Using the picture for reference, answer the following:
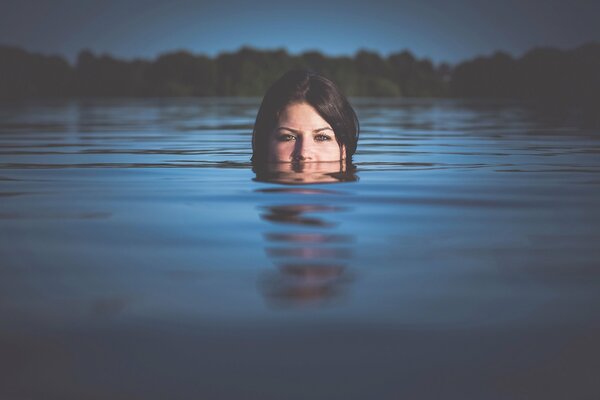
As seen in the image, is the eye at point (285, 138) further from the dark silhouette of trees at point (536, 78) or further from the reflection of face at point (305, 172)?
the dark silhouette of trees at point (536, 78)

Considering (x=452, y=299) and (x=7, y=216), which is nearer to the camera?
(x=452, y=299)

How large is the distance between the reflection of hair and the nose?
0.75 feet

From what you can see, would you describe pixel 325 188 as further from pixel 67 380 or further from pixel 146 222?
pixel 67 380

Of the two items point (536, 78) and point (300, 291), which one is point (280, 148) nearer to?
point (300, 291)

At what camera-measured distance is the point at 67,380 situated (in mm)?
1290

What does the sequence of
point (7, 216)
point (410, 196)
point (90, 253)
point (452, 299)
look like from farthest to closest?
point (410, 196), point (7, 216), point (90, 253), point (452, 299)

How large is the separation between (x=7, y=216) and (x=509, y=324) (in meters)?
2.45

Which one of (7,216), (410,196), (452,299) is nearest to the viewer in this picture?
(452,299)

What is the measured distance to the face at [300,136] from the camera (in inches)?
189

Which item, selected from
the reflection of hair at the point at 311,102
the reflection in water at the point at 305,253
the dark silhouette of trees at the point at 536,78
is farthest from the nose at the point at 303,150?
the dark silhouette of trees at the point at 536,78

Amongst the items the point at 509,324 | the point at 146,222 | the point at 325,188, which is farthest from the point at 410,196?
the point at 509,324

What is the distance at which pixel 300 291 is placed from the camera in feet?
5.92

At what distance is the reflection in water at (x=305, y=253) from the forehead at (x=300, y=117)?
1054mm

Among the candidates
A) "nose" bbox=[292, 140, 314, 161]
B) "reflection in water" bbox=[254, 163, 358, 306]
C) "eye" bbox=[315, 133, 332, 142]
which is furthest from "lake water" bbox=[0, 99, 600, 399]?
"eye" bbox=[315, 133, 332, 142]
